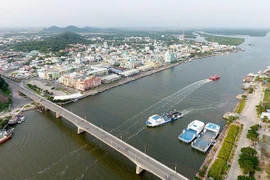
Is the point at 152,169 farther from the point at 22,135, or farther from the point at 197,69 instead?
the point at 197,69

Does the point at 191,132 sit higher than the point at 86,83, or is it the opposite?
the point at 86,83

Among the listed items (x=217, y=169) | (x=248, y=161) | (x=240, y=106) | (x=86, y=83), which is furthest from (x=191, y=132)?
(x=86, y=83)

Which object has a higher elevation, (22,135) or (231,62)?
(231,62)

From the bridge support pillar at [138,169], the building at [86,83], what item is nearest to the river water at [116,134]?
the bridge support pillar at [138,169]

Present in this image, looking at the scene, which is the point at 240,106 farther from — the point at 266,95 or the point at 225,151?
the point at 225,151

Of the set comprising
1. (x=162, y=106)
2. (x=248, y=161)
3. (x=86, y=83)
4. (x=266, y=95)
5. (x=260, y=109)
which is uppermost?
(x=86, y=83)

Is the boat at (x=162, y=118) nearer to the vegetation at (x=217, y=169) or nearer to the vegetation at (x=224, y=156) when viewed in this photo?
the vegetation at (x=224, y=156)

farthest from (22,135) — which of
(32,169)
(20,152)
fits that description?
(32,169)
